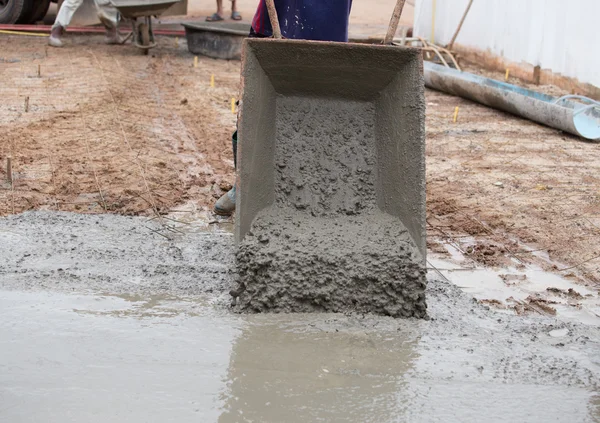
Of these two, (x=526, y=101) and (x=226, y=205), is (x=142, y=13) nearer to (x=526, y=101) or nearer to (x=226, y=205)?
(x=526, y=101)

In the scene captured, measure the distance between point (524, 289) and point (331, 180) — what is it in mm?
1105

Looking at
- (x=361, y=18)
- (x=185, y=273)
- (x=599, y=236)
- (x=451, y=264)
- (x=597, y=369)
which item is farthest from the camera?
(x=361, y=18)

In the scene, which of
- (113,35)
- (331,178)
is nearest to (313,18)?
(331,178)

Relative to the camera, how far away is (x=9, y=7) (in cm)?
1140

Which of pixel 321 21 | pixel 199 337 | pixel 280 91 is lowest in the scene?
pixel 199 337

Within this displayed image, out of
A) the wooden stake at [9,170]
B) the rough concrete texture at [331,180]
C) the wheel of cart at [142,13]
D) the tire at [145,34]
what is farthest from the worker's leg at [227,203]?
the tire at [145,34]

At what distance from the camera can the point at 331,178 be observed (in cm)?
374

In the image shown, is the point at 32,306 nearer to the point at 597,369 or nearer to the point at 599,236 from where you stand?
the point at 597,369

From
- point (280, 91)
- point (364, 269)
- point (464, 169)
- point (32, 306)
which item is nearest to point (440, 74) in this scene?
point (464, 169)

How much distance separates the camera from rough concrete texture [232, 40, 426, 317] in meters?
3.27

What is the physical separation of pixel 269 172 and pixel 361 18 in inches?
475

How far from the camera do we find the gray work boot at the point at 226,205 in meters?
4.56

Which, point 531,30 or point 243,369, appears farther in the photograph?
point 531,30

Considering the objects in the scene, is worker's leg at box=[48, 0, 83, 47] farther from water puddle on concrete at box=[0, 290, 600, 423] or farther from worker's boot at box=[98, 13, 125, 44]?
water puddle on concrete at box=[0, 290, 600, 423]
